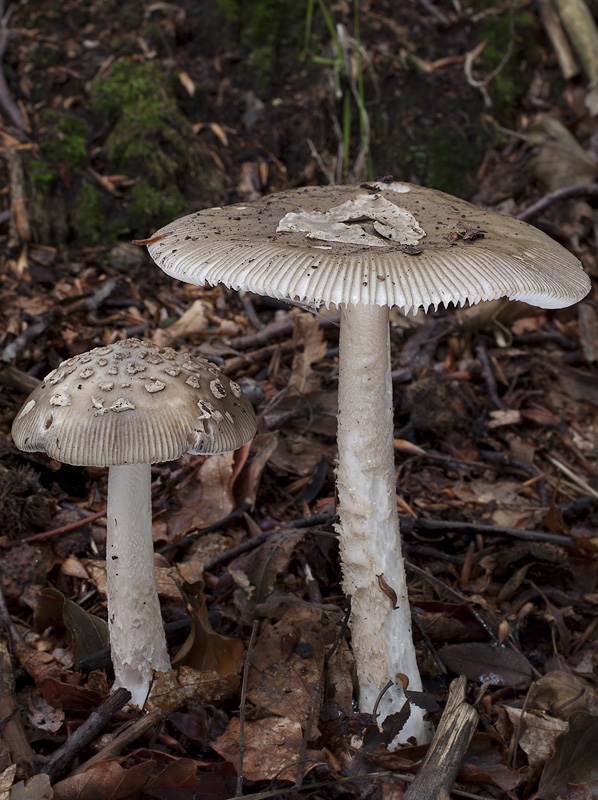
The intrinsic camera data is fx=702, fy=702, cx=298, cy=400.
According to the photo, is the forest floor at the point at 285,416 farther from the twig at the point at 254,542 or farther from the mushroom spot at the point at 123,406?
the mushroom spot at the point at 123,406

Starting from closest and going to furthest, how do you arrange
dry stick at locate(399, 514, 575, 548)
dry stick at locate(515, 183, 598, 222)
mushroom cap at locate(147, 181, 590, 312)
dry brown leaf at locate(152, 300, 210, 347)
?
mushroom cap at locate(147, 181, 590, 312)
dry stick at locate(399, 514, 575, 548)
dry brown leaf at locate(152, 300, 210, 347)
dry stick at locate(515, 183, 598, 222)

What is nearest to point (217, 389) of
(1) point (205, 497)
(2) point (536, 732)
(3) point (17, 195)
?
(1) point (205, 497)

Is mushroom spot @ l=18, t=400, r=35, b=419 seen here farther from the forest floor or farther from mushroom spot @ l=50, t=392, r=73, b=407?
the forest floor

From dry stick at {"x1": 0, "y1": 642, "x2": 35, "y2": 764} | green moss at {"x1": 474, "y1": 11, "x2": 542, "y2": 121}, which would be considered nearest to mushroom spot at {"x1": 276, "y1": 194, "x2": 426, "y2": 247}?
dry stick at {"x1": 0, "y1": 642, "x2": 35, "y2": 764}

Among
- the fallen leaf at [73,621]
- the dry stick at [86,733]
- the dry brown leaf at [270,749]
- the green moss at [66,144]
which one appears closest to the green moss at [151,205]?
the green moss at [66,144]

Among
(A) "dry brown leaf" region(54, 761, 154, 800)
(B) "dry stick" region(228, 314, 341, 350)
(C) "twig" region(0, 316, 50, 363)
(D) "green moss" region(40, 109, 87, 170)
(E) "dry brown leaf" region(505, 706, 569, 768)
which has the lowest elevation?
(E) "dry brown leaf" region(505, 706, 569, 768)

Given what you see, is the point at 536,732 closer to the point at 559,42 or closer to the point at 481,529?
the point at 481,529

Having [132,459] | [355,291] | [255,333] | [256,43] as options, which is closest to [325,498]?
A: [255,333]
